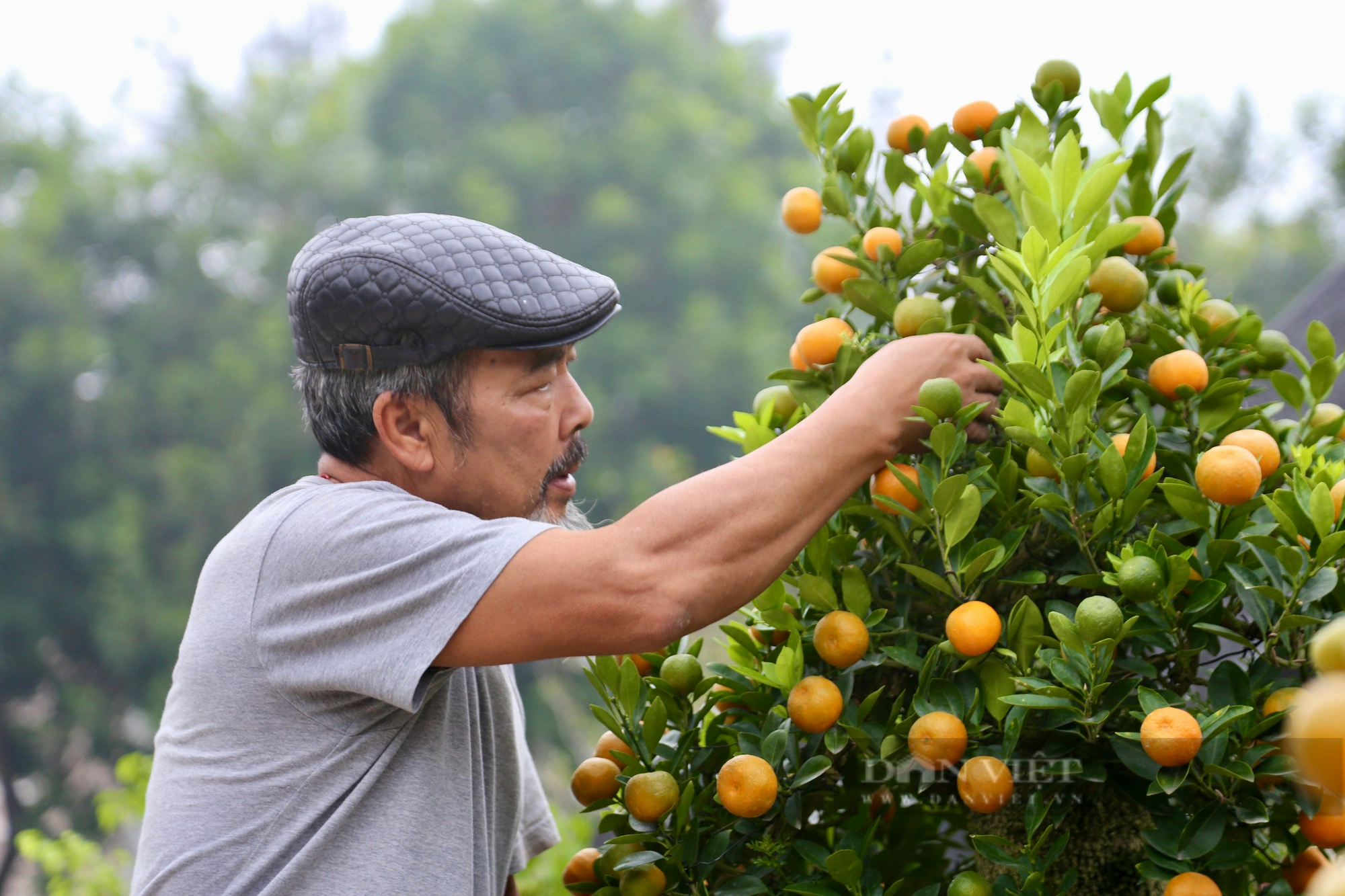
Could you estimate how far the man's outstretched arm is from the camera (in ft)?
3.92

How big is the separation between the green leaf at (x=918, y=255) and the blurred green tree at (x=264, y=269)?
16.3 meters

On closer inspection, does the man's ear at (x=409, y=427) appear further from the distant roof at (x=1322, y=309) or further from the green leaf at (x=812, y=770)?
the distant roof at (x=1322, y=309)

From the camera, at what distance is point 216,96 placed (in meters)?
20.6

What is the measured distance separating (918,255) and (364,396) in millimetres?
751

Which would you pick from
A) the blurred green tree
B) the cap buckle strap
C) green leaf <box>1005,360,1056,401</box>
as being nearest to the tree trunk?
green leaf <box>1005,360,1056,401</box>

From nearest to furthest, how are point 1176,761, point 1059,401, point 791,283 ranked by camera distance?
point 1176,761 < point 1059,401 < point 791,283

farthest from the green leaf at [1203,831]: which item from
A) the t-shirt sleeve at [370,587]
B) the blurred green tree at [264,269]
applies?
the blurred green tree at [264,269]

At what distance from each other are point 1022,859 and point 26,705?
17943 millimetres

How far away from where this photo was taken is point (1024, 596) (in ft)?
4.34

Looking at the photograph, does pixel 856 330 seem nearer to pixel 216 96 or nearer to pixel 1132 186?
pixel 1132 186

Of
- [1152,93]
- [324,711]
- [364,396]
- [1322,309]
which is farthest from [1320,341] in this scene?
[1322,309]

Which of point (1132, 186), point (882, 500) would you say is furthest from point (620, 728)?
point (1132, 186)

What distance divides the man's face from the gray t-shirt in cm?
13

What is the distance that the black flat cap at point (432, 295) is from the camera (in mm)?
1382
